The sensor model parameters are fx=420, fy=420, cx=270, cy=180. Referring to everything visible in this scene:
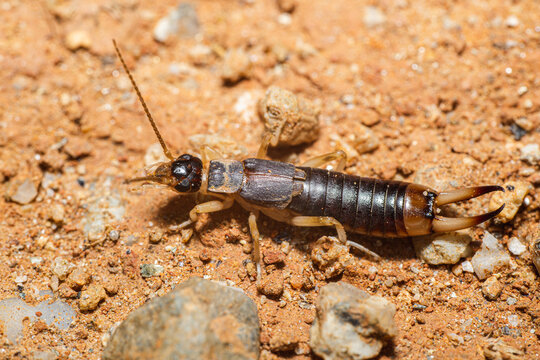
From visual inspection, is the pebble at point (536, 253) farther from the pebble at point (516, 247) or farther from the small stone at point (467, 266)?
the small stone at point (467, 266)

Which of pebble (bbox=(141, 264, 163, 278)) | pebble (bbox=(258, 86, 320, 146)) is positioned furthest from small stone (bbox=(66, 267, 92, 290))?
pebble (bbox=(258, 86, 320, 146))

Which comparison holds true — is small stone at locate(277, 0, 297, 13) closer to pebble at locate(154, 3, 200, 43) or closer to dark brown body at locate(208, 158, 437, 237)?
pebble at locate(154, 3, 200, 43)

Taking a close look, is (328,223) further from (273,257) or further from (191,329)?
(191,329)

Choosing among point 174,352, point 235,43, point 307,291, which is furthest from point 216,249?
point 235,43

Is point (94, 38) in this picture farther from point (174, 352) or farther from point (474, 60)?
point (474, 60)

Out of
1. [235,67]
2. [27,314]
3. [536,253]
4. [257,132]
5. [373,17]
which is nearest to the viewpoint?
[27,314]

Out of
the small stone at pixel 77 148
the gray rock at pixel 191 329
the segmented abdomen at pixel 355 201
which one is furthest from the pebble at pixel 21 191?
the segmented abdomen at pixel 355 201

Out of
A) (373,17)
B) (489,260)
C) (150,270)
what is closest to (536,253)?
(489,260)
